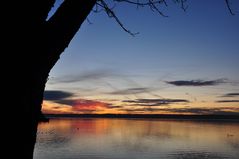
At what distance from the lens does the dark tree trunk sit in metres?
1.64

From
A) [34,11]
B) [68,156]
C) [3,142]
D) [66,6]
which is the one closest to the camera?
[3,142]

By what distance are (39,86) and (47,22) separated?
1.06 ft

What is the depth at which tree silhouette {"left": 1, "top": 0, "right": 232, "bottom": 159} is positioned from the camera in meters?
1.65

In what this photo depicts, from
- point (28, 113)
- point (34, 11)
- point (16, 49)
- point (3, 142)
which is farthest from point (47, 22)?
point (3, 142)

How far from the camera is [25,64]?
1700 mm

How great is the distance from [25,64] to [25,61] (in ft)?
0.04

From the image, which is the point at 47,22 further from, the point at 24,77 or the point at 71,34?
the point at 24,77

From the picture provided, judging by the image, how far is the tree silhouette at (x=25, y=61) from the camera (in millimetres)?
1647

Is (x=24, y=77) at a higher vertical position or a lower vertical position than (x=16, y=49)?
lower

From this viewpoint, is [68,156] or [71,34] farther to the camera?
[68,156]

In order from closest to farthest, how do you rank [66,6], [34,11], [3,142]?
1. [3,142]
2. [34,11]
3. [66,6]

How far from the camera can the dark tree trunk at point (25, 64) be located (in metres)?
1.64

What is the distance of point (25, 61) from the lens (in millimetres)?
1700

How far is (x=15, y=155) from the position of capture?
5.38 ft
